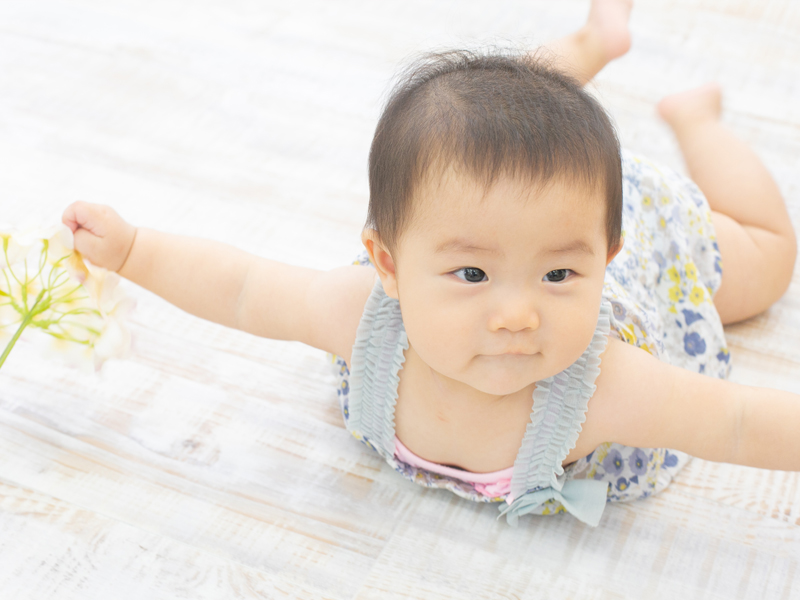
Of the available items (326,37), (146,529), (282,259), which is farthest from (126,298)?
(326,37)

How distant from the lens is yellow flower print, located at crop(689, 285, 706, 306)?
102cm

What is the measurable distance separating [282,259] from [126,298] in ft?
1.26

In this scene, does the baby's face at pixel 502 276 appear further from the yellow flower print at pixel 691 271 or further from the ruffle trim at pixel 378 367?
the yellow flower print at pixel 691 271

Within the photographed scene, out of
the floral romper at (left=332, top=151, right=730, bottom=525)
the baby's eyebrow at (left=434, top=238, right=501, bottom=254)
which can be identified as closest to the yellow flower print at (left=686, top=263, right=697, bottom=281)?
the floral romper at (left=332, top=151, right=730, bottom=525)

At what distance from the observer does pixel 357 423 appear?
0.89 meters

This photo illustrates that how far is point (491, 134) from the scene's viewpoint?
64 centimetres

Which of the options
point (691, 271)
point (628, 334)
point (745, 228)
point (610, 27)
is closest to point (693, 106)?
point (610, 27)

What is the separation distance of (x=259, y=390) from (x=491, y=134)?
0.49m

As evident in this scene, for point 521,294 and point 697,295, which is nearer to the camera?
point 521,294

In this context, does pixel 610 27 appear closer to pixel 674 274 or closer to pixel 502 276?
pixel 674 274

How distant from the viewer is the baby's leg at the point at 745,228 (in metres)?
1.08

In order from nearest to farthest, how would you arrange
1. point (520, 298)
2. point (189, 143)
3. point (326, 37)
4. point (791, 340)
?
point (520, 298) → point (791, 340) → point (189, 143) → point (326, 37)

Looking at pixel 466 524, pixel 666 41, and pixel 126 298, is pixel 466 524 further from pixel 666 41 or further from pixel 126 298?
pixel 666 41

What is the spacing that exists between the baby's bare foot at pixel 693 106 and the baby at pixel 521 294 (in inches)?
9.6
